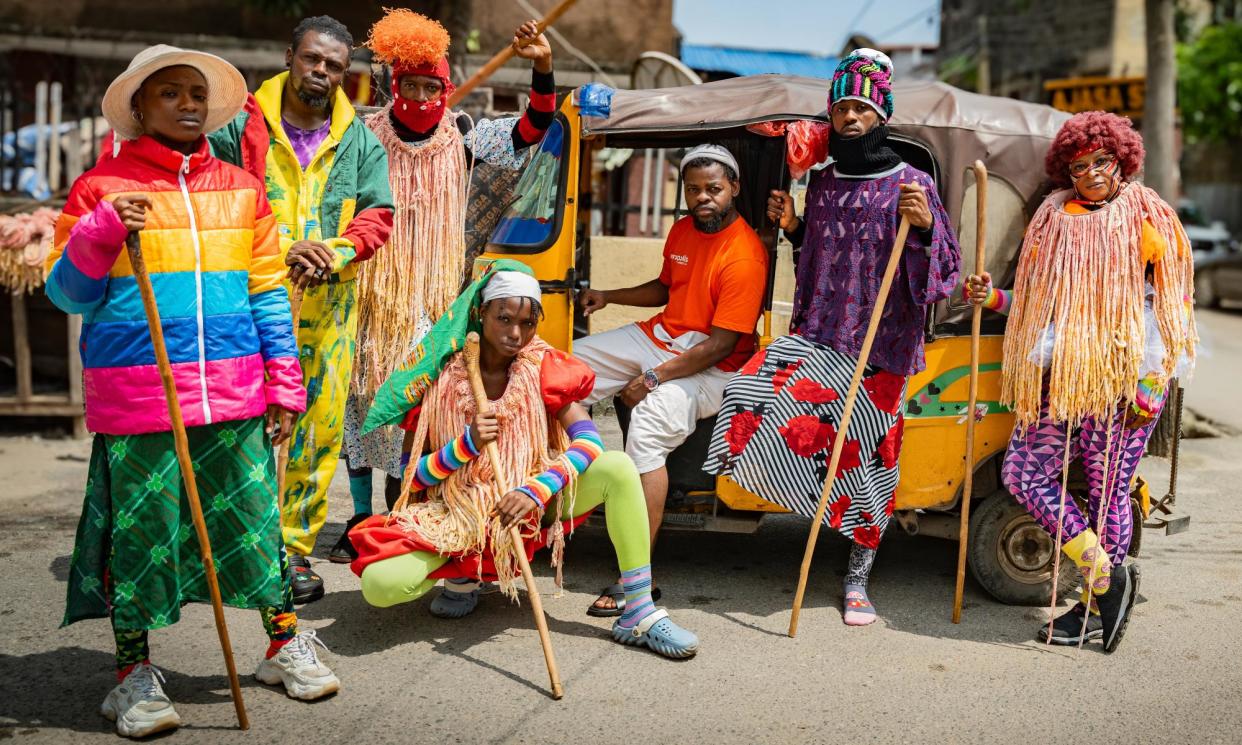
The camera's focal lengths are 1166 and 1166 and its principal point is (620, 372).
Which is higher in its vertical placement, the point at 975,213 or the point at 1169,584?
the point at 975,213

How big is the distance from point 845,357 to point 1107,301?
98 centimetres

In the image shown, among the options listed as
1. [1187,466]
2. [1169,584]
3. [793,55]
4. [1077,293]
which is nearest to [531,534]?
[1077,293]

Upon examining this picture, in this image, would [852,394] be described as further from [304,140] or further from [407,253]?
[304,140]

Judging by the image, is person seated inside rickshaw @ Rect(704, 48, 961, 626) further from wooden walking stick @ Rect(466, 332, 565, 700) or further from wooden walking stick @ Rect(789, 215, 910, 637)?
wooden walking stick @ Rect(466, 332, 565, 700)

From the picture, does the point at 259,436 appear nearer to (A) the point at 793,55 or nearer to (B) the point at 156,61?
(B) the point at 156,61

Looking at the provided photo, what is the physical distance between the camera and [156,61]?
3.30m

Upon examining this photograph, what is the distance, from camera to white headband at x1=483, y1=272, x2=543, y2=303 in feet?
13.6

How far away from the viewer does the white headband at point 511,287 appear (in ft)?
13.6

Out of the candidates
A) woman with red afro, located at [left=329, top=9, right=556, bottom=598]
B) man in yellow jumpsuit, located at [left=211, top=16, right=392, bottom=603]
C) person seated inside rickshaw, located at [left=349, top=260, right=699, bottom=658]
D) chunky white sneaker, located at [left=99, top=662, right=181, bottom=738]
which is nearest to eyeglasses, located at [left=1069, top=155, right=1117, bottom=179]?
person seated inside rickshaw, located at [left=349, top=260, right=699, bottom=658]

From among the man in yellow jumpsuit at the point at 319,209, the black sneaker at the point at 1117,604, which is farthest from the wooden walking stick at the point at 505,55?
the black sneaker at the point at 1117,604

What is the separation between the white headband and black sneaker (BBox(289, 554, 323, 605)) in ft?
4.47

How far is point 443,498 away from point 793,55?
53.6ft

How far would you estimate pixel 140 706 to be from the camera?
339cm

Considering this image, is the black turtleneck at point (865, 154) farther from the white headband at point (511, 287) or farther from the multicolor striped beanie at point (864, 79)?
the white headband at point (511, 287)
